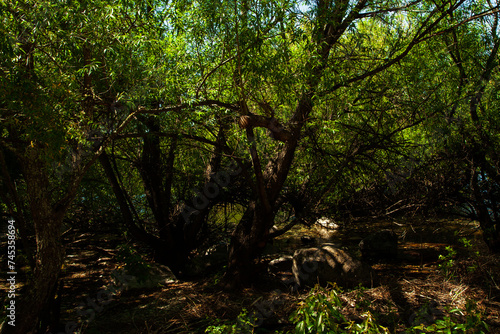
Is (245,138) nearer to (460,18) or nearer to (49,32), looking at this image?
(49,32)

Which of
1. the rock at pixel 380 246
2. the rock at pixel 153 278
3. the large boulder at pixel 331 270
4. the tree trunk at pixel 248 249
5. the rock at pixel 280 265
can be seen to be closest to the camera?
the large boulder at pixel 331 270

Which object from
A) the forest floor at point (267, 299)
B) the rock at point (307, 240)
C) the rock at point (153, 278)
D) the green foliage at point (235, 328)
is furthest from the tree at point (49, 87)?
the rock at point (307, 240)

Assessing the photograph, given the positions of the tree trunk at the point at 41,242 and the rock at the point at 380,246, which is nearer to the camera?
the tree trunk at the point at 41,242

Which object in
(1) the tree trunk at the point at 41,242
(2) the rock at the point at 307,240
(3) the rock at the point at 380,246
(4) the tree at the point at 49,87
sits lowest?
(2) the rock at the point at 307,240

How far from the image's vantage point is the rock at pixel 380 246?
8.09 meters

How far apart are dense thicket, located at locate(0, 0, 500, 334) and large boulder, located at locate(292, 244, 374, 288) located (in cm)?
65

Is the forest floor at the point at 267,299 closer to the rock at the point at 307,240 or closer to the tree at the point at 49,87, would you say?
the tree at the point at 49,87

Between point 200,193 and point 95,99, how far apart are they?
2.99m

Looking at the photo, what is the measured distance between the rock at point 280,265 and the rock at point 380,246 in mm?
2299

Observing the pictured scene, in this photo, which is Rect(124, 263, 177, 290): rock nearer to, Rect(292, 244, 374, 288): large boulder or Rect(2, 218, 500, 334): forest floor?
Rect(2, 218, 500, 334): forest floor

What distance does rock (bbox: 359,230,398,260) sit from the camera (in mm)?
8094

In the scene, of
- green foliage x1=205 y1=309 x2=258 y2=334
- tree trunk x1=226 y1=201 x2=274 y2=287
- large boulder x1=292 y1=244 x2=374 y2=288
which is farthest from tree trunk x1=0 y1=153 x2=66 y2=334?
large boulder x1=292 y1=244 x2=374 y2=288

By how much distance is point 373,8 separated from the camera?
5.36 metres

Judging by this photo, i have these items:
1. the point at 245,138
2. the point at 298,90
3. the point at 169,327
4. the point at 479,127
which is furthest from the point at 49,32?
the point at 479,127
